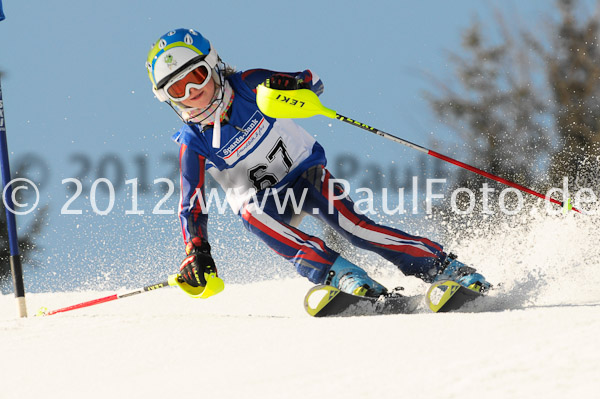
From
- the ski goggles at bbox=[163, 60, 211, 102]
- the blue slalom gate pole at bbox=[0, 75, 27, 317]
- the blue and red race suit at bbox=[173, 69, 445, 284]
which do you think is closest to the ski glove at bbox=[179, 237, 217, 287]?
the blue and red race suit at bbox=[173, 69, 445, 284]

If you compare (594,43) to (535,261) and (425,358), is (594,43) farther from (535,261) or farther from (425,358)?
(425,358)

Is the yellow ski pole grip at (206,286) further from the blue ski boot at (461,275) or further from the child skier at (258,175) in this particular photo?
the blue ski boot at (461,275)

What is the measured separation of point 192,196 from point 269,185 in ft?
1.61

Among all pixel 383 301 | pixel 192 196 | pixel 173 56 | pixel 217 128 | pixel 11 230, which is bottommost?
pixel 383 301

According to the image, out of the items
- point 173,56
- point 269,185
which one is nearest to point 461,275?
point 269,185

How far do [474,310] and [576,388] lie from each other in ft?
6.34

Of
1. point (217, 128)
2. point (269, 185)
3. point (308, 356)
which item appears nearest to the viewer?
point (308, 356)

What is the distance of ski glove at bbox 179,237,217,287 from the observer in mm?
3963

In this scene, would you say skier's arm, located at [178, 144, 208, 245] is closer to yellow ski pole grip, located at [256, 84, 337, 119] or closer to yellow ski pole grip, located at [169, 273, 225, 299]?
yellow ski pole grip, located at [169, 273, 225, 299]

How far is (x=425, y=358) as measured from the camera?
2506 mm

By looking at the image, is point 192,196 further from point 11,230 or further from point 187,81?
point 11,230

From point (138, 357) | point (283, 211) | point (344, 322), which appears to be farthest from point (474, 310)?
point (138, 357)

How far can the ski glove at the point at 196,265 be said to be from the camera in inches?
156

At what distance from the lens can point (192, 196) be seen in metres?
4.23
